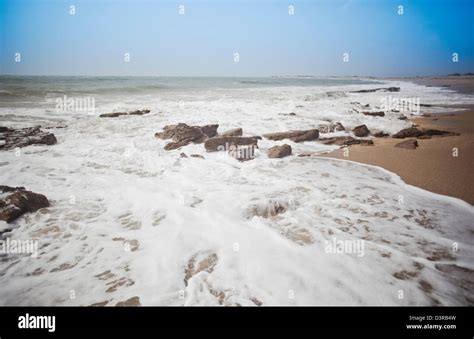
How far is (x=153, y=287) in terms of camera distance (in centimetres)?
290

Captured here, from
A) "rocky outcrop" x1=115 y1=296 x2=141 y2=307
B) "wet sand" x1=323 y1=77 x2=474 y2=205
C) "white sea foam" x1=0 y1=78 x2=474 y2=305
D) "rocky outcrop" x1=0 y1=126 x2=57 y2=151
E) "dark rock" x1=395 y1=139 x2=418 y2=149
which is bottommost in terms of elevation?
"rocky outcrop" x1=115 y1=296 x2=141 y2=307

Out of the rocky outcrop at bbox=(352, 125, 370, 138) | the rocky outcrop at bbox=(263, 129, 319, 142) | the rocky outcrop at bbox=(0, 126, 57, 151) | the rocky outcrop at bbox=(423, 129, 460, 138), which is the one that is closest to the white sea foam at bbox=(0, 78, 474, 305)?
the rocky outcrop at bbox=(0, 126, 57, 151)

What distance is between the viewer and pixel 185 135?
8.62m

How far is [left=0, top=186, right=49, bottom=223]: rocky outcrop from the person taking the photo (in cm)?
401

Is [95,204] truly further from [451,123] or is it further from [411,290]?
[451,123]

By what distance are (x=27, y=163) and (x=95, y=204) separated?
343cm

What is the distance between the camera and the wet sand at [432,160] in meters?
4.96

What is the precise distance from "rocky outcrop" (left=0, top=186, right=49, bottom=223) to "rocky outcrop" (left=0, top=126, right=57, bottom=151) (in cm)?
446

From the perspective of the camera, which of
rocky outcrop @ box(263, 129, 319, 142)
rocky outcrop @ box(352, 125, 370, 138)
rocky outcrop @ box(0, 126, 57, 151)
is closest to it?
rocky outcrop @ box(0, 126, 57, 151)

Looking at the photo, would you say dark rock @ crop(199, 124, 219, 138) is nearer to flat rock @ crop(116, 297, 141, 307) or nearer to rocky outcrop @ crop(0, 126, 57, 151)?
rocky outcrop @ crop(0, 126, 57, 151)

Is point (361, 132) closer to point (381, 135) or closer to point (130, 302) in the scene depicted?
point (381, 135)

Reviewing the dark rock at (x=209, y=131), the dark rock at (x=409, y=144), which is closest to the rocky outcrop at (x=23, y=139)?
the dark rock at (x=209, y=131)

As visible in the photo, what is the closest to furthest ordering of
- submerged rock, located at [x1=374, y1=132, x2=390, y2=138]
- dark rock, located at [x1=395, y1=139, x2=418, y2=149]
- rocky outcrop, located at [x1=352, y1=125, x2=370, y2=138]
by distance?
dark rock, located at [x1=395, y1=139, x2=418, y2=149] < submerged rock, located at [x1=374, y1=132, x2=390, y2=138] < rocky outcrop, located at [x1=352, y1=125, x2=370, y2=138]
